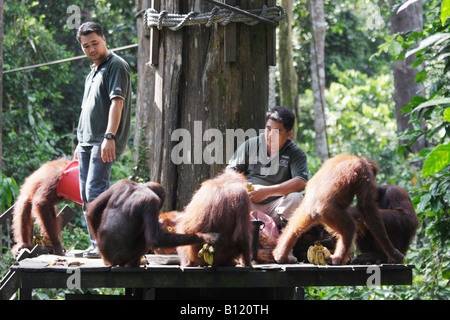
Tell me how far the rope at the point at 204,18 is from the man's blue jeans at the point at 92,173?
965 mm

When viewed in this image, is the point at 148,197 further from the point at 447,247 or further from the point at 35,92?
the point at 35,92

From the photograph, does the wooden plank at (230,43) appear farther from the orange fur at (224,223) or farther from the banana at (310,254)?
the banana at (310,254)

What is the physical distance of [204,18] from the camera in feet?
13.2

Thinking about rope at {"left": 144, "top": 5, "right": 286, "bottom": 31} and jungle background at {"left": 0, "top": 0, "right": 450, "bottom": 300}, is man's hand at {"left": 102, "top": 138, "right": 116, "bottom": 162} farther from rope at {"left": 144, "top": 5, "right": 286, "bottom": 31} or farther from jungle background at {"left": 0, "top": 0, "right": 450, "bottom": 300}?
jungle background at {"left": 0, "top": 0, "right": 450, "bottom": 300}

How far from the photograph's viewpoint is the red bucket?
4.13 meters

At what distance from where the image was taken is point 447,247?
17.1 feet

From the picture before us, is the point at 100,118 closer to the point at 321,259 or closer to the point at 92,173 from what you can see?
the point at 92,173

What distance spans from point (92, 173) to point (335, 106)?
9978 mm

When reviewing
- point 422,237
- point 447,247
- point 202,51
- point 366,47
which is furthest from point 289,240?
point 366,47

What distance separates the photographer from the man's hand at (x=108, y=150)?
12.1 feet
